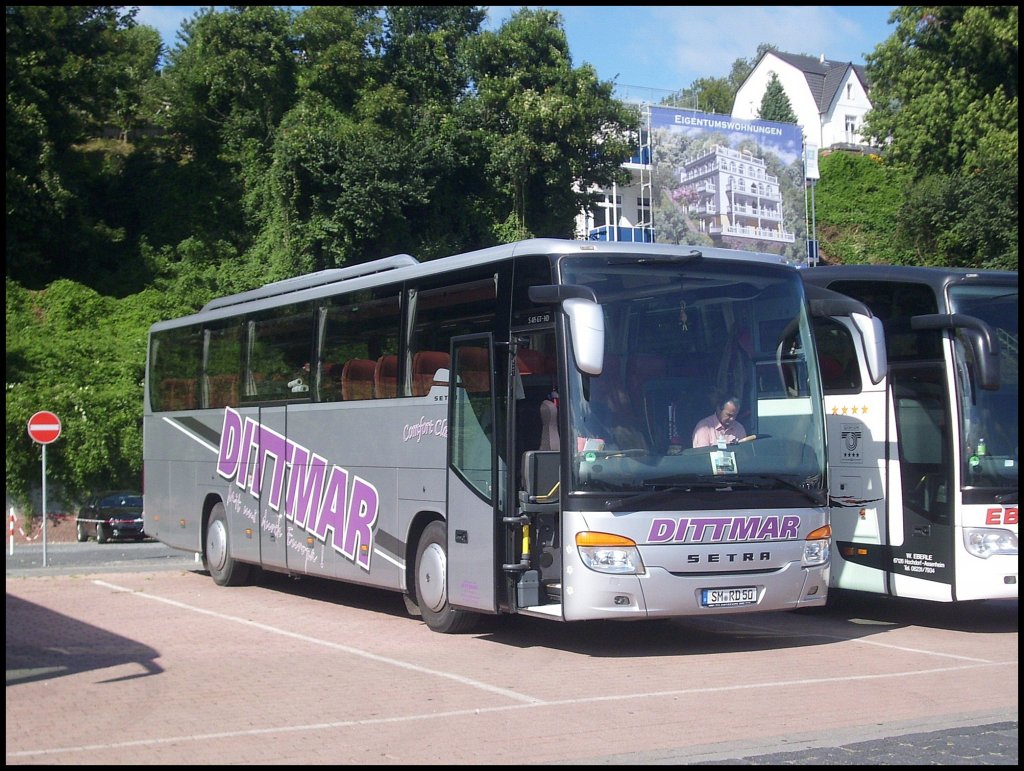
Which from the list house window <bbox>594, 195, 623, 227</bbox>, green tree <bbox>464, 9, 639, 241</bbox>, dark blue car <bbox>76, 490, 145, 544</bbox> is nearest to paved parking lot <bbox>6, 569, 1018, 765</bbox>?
dark blue car <bbox>76, 490, 145, 544</bbox>

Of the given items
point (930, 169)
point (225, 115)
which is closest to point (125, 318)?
point (225, 115)

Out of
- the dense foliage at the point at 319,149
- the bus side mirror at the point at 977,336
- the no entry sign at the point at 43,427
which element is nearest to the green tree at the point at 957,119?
the dense foliage at the point at 319,149

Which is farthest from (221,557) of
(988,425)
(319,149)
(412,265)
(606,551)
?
(319,149)

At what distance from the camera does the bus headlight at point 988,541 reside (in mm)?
12305

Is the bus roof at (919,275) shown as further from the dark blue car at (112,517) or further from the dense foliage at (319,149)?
the dense foliage at (319,149)

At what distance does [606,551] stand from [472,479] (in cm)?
180

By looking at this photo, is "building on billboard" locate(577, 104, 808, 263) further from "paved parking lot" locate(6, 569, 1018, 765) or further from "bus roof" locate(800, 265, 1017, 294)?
"paved parking lot" locate(6, 569, 1018, 765)

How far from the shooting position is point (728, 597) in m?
11.1

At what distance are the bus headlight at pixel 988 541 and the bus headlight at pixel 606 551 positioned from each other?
12.6ft

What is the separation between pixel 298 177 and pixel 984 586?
3196 cm

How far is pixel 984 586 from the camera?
40.2ft

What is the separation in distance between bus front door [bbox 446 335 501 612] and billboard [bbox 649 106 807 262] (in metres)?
40.7

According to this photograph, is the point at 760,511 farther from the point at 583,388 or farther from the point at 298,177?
the point at 298,177

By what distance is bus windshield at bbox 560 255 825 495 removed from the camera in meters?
10.7
